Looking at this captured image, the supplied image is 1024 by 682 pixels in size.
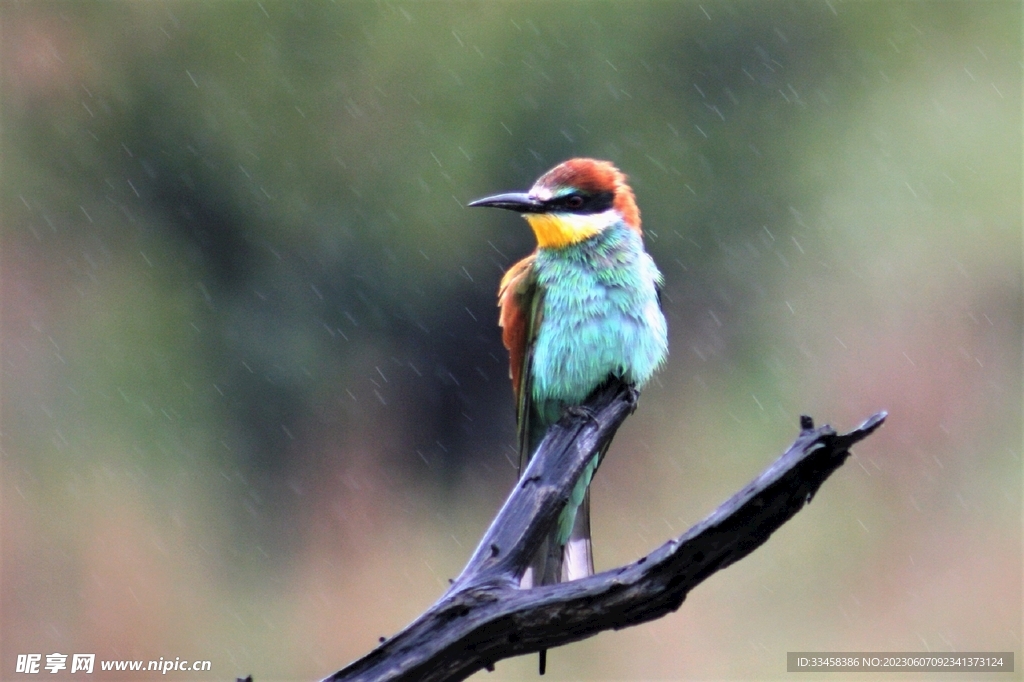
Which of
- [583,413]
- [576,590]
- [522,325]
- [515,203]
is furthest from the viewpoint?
[522,325]

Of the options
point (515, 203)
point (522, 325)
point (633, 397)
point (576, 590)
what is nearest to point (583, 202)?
point (515, 203)

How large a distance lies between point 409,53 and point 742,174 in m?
2.21

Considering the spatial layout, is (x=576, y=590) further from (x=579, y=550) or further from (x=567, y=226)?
(x=567, y=226)

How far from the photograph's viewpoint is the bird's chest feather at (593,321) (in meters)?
2.82

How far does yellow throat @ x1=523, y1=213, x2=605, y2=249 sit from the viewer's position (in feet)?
9.26

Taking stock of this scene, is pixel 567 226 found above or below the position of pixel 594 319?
above

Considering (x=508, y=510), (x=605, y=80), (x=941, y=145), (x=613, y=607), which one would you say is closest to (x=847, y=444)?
(x=613, y=607)

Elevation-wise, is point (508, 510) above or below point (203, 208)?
below

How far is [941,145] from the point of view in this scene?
6.63 metres

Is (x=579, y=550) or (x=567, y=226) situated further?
(x=567, y=226)

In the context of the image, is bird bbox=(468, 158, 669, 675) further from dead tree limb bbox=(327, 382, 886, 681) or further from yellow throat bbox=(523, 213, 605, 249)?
dead tree limb bbox=(327, 382, 886, 681)

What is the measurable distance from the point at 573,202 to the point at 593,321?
0.32 m

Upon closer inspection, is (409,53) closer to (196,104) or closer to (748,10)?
(196,104)

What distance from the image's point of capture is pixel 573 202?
112 inches
